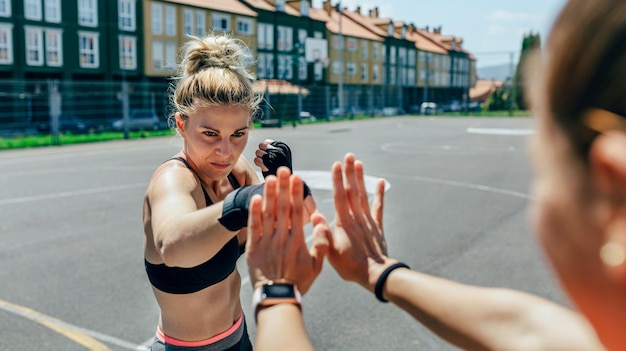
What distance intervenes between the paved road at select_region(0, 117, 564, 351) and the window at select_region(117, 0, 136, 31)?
3189cm

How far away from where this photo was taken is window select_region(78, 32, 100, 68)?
4228 centimetres

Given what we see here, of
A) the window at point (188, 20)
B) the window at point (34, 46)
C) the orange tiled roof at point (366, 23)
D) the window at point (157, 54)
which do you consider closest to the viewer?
the window at point (34, 46)

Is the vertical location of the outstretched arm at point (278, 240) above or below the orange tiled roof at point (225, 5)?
below

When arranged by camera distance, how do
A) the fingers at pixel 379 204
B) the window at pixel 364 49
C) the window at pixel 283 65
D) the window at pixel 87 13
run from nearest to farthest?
the fingers at pixel 379 204, the window at pixel 87 13, the window at pixel 283 65, the window at pixel 364 49

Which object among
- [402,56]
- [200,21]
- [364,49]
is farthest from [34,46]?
[402,56]

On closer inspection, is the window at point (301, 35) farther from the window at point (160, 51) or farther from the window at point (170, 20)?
the window at point (160, 51)

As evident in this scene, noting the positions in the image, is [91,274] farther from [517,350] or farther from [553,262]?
[553,262]

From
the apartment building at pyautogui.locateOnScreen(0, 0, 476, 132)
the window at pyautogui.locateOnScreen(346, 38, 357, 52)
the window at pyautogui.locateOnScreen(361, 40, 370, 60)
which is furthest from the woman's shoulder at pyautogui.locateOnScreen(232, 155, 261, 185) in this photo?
the window at pyautogui.locateOnScreen(361, 40, 370, 60)

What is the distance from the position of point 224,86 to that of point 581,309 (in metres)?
1.77

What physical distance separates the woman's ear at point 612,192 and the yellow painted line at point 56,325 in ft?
14.7

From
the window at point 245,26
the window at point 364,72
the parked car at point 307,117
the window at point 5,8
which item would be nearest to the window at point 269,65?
the window at point 245,26

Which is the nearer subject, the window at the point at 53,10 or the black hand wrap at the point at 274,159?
the black hand wrap at the point at 274,159

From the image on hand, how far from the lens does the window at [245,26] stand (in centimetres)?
5478

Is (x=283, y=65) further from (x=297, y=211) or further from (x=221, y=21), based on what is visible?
(x=297, y=211)
